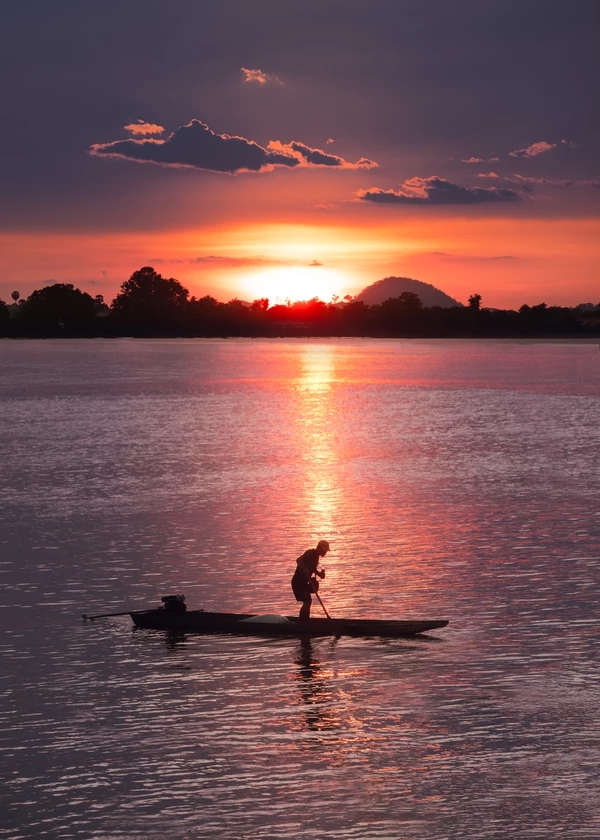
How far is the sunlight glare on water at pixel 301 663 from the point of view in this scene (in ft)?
65.0

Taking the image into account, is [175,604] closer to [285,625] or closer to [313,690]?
[285,625]

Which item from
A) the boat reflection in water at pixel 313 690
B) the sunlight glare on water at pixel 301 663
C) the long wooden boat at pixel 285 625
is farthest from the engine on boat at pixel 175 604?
the boat reflection in water at pixel 313 690

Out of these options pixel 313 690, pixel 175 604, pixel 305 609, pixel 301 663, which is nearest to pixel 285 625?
pixel 305 609

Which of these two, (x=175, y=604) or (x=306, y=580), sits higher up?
(x=306, y=580)

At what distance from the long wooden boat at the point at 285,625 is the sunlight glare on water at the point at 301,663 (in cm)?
39

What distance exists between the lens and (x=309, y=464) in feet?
247

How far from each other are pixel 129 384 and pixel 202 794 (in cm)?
17968

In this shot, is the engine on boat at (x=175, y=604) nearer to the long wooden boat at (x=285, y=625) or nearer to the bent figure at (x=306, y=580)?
the long wooden boat at (x=285, y=625)

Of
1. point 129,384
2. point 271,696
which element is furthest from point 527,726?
point 129,384

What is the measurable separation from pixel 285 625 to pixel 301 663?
2117mm

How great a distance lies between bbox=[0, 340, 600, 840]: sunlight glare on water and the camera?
65.0 feet

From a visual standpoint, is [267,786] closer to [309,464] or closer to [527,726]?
[527,726]

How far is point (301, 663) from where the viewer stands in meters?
28.0

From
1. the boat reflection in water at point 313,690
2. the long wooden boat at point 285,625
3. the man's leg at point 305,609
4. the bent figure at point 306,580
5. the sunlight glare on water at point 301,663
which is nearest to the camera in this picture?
the sunlight glare on water at point 301,663
